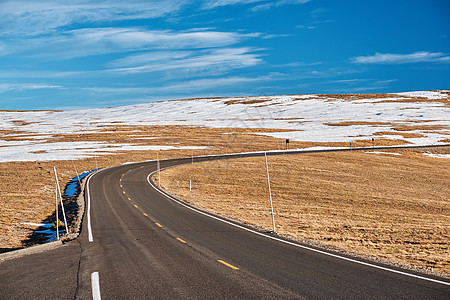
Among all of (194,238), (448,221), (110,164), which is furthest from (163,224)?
(110,164)

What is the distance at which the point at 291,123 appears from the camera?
118 m

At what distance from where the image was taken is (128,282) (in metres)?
9.01

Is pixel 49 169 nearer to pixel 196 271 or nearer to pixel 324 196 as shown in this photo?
pixel 324 196

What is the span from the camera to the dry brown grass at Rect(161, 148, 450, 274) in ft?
52.2

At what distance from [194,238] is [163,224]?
13.1ft

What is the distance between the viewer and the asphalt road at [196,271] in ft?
26.8

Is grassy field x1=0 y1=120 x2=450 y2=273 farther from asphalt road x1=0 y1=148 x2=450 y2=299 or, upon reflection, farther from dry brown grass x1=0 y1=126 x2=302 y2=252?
asphalt road x1=0 y1=148 x2=450 y2=299

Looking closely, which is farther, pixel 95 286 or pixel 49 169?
pixel 49 169

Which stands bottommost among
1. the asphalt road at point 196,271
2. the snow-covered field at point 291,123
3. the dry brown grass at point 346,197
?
the dry brown grass at point 346,197

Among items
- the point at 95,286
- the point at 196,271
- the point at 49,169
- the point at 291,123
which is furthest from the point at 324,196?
the point at 291,123

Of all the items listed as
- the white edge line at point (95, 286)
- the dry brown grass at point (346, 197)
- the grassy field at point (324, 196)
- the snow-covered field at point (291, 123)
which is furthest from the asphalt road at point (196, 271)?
the snow-covered field at point (291, 123)

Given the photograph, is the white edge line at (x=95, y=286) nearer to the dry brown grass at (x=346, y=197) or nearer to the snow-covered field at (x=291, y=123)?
the dry brown grass at (x=346, y=197)

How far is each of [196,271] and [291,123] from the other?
111514mm

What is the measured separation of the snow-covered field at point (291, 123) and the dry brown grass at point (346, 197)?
94.5 feet
